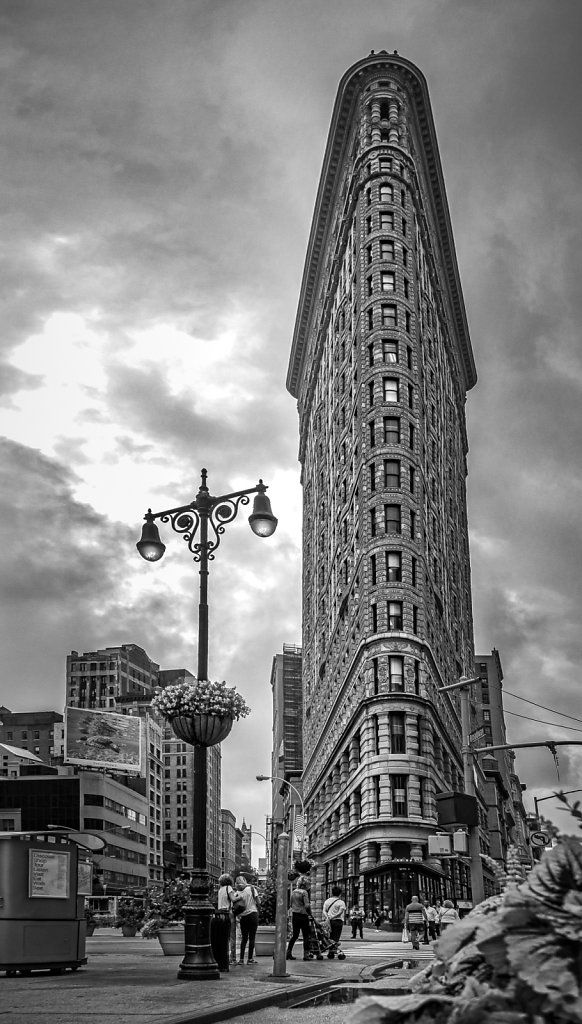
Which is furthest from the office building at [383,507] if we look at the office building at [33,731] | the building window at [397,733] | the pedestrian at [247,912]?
the office building at [33,731]

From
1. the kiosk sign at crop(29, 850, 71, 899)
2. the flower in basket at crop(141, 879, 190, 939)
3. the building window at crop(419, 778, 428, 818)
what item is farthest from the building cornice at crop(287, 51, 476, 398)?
the kiosk sign at crop(29, 850, 71, 899)

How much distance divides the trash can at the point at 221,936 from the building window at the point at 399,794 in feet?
142

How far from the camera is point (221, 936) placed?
17.1m

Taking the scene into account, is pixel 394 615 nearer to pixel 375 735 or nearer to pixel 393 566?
pixel 393 566

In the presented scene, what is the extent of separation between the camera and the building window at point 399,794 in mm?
58844

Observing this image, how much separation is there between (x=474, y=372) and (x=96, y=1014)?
128m

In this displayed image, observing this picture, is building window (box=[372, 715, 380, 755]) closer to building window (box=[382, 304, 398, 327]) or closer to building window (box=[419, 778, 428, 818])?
building window (box=[419, 778, 428, 818])

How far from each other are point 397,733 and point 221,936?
45029 millimetres

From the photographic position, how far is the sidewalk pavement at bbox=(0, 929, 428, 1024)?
9.45 m

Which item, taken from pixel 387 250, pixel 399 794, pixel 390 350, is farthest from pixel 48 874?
pixel 387 250

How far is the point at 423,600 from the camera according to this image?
66500mm

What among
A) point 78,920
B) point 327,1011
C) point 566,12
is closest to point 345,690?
point 566,12

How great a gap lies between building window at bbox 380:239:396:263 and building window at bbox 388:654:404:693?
31.9 m

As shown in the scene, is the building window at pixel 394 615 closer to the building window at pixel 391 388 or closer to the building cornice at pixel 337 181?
the building window at pixel 391 388
